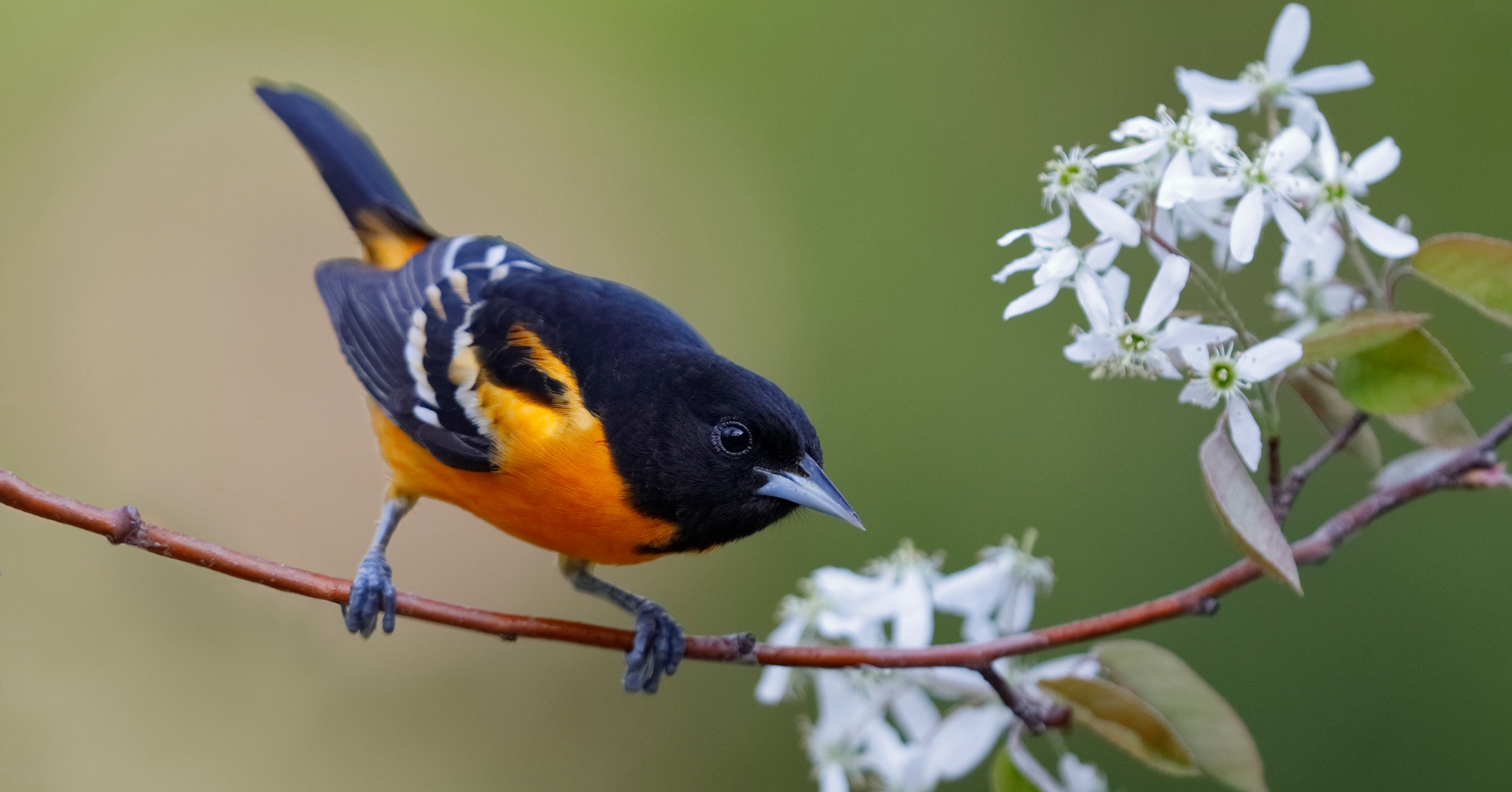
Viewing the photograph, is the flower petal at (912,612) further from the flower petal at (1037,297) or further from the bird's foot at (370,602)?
the bird's foot at (370,602)

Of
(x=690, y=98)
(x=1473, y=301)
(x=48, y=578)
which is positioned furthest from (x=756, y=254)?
(x=1473, y=301)

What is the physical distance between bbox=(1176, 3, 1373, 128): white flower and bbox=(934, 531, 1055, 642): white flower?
859 mm

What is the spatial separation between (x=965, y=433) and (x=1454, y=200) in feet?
6.30

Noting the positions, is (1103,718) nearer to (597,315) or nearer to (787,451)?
(787,451)

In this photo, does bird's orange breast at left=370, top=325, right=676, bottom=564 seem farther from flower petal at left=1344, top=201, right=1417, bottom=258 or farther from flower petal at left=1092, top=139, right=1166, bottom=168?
flower petal at left=1344, top=201, right=1417, bottom=258

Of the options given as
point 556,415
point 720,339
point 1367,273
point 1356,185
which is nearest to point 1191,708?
point 1367,273

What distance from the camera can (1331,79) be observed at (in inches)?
78.5

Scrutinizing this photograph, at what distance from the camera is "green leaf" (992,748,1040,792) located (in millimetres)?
1974

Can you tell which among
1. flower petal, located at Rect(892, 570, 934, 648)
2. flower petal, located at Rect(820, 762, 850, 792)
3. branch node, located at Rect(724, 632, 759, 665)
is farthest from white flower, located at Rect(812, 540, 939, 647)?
branch node, located at Rect(724, 632, 759, 665)

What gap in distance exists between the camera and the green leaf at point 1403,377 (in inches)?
61.9

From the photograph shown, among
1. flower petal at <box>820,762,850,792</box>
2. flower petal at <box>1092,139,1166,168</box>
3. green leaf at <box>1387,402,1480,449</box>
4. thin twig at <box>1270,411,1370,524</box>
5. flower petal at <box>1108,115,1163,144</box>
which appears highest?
flower petal at <box>1108,115,1163,144</box>

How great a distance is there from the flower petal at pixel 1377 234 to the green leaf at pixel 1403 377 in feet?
0.43

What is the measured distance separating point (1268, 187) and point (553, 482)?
4.10 ft

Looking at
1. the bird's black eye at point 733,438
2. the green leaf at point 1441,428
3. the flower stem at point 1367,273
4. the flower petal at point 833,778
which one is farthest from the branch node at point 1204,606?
the flower petal at point 833,778
